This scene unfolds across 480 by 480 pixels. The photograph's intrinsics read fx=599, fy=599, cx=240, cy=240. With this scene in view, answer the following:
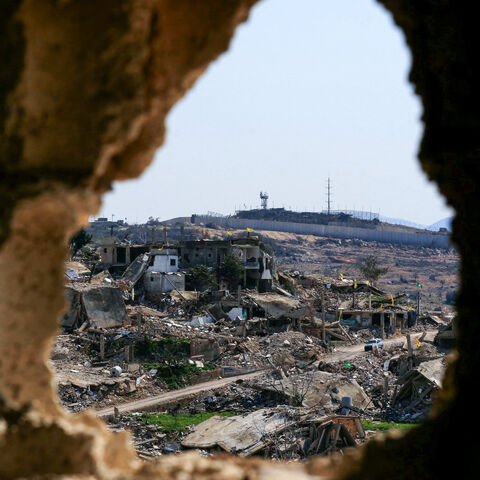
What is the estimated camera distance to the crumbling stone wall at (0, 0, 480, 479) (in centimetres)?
404

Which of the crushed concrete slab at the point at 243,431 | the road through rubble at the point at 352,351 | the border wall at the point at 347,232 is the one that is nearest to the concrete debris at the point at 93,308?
the road through rubble at the point at 352,351

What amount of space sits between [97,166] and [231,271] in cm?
3551

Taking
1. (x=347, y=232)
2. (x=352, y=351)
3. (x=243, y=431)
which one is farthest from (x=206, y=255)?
(x=347, y=232)

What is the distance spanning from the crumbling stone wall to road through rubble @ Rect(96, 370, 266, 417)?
1467 centimetres

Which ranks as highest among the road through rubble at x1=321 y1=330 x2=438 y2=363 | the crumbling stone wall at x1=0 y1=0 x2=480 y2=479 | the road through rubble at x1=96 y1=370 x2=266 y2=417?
the crumbling stone wall at x1=0 y1=0 x2=480 y2=479

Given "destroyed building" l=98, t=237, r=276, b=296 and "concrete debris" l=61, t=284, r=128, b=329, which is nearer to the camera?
"concrete debris" l=61, t=284, r=128, b=329

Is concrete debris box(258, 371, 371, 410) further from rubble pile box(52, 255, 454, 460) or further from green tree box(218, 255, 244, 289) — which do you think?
green tree box(218, 255, 244, 289)

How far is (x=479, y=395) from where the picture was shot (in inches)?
157

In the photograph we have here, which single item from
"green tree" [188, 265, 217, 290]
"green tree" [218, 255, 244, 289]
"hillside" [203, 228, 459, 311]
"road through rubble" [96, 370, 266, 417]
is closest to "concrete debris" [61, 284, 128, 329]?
"road through rubble" [96, 370, 266, 417]

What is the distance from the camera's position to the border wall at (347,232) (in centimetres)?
8821

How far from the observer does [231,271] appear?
130 feet

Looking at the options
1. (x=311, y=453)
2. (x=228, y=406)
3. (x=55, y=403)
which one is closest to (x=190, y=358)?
(x=228, y=406)

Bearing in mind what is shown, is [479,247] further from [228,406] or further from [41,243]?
[228,406]

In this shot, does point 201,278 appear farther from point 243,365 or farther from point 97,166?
point 97,166
